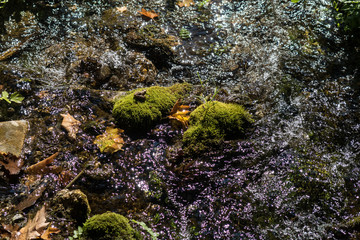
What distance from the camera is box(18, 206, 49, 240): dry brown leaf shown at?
8.87 feet

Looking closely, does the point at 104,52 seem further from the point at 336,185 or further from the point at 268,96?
the point at 336,185

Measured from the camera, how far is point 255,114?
4215mm

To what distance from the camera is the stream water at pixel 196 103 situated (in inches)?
126

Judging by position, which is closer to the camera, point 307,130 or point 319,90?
point 307,130

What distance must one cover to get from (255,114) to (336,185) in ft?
5.13

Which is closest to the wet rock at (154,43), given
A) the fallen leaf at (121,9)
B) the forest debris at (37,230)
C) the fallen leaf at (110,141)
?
the fallen leaf at (121,9)

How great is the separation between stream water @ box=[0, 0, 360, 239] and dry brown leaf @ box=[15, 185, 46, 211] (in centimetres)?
9

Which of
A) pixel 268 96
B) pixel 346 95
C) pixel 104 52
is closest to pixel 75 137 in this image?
pixel 104 52

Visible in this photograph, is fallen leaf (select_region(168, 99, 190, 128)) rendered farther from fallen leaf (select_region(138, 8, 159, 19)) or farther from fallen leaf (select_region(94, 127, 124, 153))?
fallen leaf (select_region(138, 8, 159, 19))

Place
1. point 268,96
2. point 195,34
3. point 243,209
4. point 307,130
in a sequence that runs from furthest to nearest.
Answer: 1. point 195,34
2. point 268,96
3. point 307,130
4. point 243,209

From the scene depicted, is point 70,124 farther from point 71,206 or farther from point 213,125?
point 213,125

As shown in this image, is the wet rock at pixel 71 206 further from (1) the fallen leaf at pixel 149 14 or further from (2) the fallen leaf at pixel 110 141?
(1) the fallen leaf at pixel 149 14

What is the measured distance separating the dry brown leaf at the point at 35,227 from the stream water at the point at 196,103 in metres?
0.21

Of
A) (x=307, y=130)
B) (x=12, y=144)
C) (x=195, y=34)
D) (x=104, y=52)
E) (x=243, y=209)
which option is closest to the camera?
(x=243, y=209)
